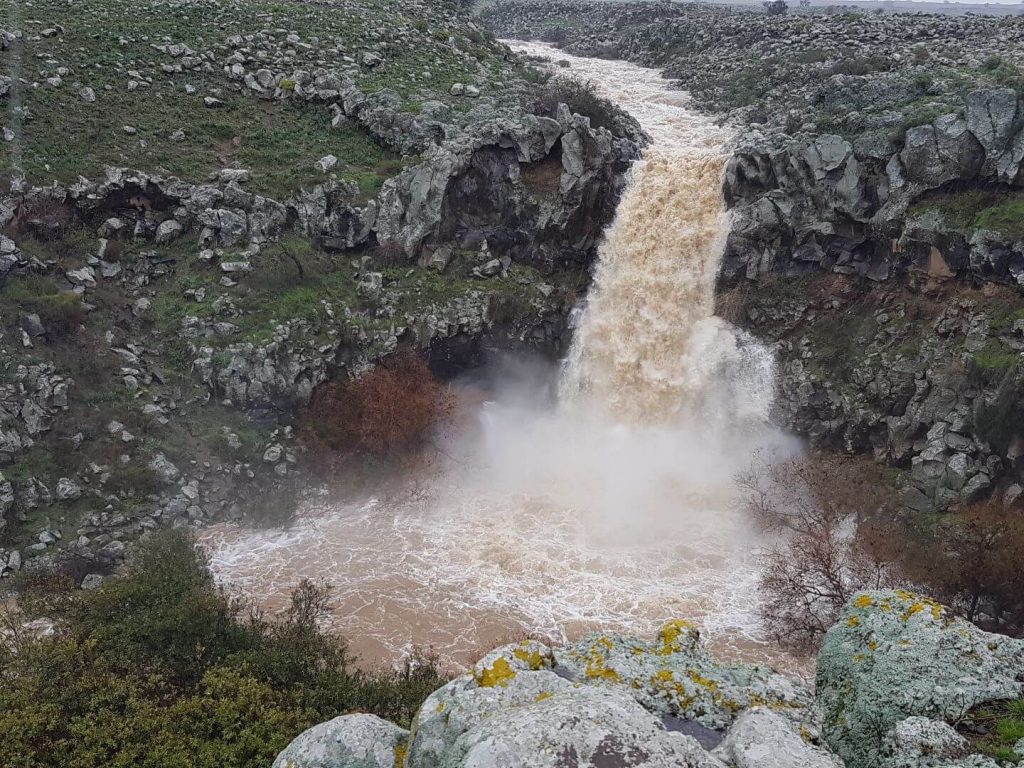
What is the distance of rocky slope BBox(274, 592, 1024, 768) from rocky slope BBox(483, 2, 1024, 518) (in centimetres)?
1851

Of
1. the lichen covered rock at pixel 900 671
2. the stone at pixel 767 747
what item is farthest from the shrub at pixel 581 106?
the stone at pixel 767 747

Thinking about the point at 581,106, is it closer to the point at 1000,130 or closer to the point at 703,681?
the point at 1000,130

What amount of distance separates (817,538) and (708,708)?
1709 cm

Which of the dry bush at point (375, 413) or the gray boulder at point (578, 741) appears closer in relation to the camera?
the gray boulder at point (578, 741)

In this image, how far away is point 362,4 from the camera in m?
52.8

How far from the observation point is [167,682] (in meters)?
14.0

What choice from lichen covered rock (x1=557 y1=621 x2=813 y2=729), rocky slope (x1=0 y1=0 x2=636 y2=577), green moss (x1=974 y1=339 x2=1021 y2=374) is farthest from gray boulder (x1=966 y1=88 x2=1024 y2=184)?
lichen covered rock (x1=557 y1=621 x2=813 y2=729)

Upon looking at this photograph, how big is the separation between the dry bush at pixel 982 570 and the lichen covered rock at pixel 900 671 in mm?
13508

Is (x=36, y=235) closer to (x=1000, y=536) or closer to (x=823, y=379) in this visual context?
(x=823, y=379)

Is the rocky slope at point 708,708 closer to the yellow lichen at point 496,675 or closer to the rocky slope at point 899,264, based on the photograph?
the yellow lichen at point 496,675

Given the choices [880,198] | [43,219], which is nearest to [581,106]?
[880,198]

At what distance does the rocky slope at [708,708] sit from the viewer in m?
6.15

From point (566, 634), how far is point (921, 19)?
53.1 meters

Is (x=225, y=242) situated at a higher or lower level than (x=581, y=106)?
lower
